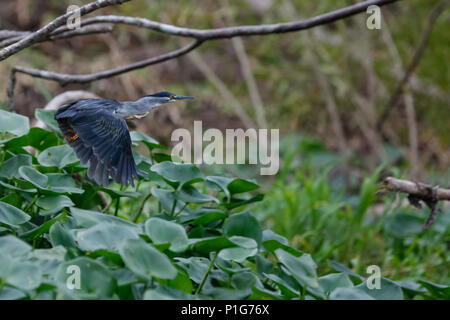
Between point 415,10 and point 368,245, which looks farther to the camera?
point 415,10

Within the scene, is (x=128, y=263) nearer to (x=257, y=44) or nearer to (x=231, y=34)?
(x=231, y=34)

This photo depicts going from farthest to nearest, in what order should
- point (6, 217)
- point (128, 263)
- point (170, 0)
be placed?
point (170, 0), point (6, 217), point (128, 263)

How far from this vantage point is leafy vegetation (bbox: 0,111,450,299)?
3.54 feet

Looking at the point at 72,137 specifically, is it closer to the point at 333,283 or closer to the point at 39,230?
the point at 39,230

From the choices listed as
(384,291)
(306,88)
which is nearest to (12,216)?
(384,291)

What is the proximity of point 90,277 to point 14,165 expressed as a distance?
0.62m

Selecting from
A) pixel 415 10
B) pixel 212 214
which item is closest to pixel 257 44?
pixel 415 10

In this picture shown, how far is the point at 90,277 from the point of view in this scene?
1089mm

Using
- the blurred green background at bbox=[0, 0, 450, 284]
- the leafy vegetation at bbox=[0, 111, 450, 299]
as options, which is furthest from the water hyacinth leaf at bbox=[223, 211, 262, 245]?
the blurred green background at bbox=[0, 0, 450, 284]

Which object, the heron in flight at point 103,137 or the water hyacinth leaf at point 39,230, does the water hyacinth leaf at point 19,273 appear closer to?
the water hyacinth leaf at point 39,230

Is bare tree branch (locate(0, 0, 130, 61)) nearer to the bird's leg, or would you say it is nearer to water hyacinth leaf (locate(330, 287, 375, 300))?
the bird's leg

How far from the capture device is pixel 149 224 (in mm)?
1196

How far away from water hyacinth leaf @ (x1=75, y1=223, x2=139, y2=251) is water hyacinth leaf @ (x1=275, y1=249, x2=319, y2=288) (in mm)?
327
